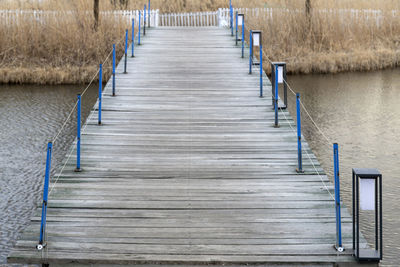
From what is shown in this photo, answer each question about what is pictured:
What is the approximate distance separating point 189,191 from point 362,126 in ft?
20.9

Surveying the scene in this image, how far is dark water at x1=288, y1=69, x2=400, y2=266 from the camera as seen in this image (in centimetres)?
845

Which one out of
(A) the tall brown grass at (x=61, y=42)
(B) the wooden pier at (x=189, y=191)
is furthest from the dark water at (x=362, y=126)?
(A) the tall brown grass at (x=61, y=42)

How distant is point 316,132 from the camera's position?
1210 centimetres

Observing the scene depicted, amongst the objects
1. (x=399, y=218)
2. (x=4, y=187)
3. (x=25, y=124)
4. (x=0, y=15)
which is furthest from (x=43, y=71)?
(x=399, y=218)

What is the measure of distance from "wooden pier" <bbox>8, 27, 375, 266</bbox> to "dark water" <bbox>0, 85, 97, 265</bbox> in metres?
1.01

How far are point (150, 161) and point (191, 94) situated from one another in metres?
3.23

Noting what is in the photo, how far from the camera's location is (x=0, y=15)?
19312mm

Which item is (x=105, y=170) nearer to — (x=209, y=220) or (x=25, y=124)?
(x=209, y=220)

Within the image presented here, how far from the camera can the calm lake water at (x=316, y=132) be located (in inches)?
331

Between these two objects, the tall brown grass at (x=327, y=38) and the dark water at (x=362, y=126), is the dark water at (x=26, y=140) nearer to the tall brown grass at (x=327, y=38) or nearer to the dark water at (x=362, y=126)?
the dark water at (x=362, y=126)

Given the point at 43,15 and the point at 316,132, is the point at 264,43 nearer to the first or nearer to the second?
the point at 43,15

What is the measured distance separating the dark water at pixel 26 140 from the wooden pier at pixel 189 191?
3.31 feet

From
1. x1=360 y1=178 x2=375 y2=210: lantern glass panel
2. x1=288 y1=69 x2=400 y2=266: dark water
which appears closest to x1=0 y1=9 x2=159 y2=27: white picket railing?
x1=288 y1=69 x2=400 y2=266: dark water

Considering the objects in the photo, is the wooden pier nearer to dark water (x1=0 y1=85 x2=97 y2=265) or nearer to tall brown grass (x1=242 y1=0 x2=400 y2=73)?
dark water (x1=0 y1=85 x2=97 y2=265)
